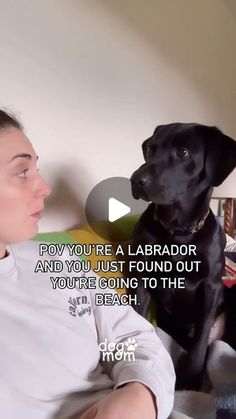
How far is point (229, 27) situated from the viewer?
1.81 meters

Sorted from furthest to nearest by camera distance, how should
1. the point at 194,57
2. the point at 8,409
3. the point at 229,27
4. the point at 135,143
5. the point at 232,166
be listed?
1. the point at 229,27
2. the point at 194,57
3. the point at 135,143
4. the point at 232,166
5. the point at 8,409

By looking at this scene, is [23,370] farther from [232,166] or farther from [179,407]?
[232,166]

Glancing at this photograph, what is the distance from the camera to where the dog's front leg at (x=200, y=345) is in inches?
32.9

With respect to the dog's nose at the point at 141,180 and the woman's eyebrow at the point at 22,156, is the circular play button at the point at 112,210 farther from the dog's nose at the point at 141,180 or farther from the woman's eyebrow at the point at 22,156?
the woman's eyebrow at the point at 22,156

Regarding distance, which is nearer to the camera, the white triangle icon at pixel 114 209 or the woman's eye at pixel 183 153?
the woman's eye at pixel 183 153

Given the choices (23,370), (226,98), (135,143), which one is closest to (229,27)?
(226,98)

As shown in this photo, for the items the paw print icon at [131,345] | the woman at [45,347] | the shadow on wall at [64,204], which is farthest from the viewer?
the shadow on wall at [64,204]

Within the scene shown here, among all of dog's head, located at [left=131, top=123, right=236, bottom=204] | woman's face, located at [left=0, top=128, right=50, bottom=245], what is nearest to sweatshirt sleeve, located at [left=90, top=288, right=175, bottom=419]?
woman's face, located at [left=0, top=128, right=50, bottom=245]

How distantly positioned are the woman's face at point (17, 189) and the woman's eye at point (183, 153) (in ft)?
1.32

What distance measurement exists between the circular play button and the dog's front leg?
0.25 meters

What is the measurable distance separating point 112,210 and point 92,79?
13.8 inches

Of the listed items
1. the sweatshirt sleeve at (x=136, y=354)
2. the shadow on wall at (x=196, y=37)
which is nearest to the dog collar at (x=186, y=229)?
the sweatshirt sleeve at (x=136, y=354)

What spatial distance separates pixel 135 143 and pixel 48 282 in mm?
777

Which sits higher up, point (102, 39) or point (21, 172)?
point (102, 39)
